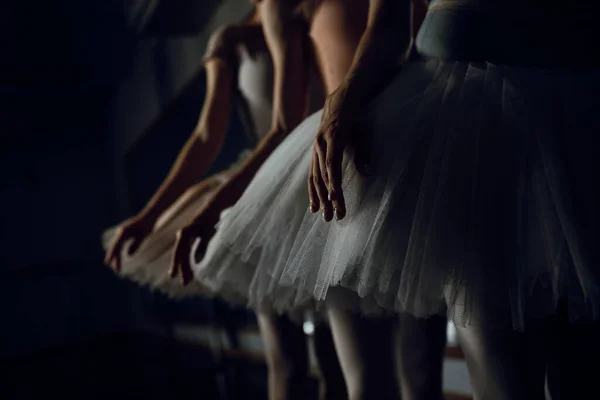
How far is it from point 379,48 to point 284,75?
357mm

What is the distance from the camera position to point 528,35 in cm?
74

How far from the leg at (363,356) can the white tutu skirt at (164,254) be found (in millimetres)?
424

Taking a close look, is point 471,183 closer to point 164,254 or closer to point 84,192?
point 164,254

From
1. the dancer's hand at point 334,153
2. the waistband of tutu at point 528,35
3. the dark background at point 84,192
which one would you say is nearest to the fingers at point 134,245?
the dancer's hand at point 334,153

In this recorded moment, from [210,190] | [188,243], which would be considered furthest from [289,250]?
[210,190]

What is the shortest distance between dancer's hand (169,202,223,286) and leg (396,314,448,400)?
1.05 feet

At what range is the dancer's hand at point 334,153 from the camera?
26.8 inches

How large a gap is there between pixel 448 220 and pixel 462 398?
1180mm

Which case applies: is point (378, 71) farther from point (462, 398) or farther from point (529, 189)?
point (462, 398)

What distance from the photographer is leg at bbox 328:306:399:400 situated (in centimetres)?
89

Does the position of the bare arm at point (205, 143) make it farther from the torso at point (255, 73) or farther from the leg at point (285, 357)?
the leg at point (285, 357)

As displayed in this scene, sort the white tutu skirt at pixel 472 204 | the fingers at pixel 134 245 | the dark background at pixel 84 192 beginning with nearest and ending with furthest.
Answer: the white tutu skirt at pixel 472 204 → the fingers at pixel 134 245 → the dark background at pixel 84 192

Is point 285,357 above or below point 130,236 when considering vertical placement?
below

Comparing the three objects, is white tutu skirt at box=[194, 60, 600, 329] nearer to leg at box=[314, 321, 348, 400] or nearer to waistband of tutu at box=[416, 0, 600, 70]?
waistband of tutu at box=[416, 0, 600, 70]
